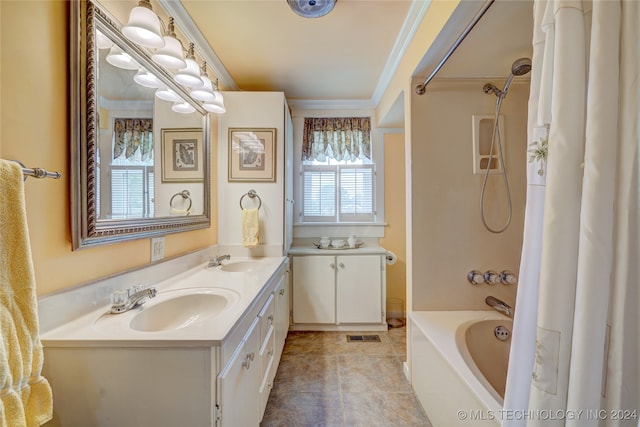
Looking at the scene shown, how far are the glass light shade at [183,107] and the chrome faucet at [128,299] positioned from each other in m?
1.11

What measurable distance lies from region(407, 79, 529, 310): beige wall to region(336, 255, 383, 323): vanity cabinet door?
0.82 meters

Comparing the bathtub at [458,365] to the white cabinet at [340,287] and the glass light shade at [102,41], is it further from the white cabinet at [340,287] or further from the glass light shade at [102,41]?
the glass light shade at [102,41]

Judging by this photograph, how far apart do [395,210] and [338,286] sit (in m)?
1.14

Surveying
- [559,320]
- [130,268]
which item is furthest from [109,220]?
[559,320]

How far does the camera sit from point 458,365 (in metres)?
1.19

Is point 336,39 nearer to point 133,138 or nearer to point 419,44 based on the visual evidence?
point 419,44

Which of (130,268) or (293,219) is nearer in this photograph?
(130,268)

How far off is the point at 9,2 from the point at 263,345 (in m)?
1.63

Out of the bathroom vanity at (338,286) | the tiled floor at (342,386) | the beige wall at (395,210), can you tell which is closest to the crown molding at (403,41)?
the beige wall at (395,210)

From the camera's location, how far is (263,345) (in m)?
1.42

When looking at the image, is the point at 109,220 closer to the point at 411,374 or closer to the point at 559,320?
the point at 559,320

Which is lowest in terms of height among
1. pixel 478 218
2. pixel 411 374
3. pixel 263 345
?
pixel 411 374

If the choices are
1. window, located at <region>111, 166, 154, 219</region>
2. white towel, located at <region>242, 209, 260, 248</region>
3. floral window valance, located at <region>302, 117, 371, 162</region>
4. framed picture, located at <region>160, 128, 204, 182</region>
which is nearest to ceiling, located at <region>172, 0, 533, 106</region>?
floral window valance, located at <region>302, 117, 371, 162</region>

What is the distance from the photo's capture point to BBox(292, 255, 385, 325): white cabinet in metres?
2.59
